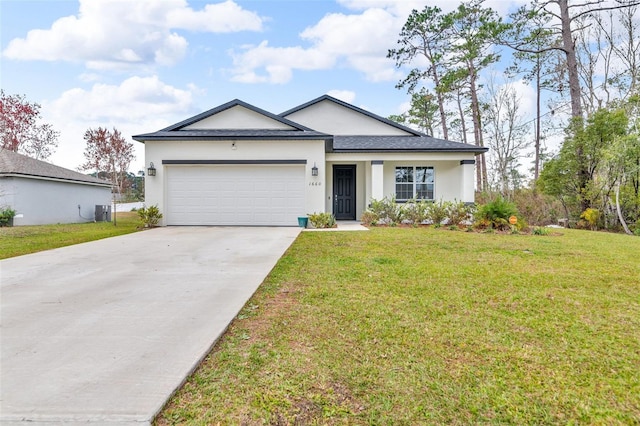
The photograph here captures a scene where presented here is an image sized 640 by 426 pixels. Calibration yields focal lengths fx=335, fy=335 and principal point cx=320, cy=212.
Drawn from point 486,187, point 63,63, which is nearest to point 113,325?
point 63,63

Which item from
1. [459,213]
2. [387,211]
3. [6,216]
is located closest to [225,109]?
[387,211]

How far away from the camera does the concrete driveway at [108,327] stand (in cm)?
193

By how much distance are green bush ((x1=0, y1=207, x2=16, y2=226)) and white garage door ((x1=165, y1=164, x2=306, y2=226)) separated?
7.18 meters

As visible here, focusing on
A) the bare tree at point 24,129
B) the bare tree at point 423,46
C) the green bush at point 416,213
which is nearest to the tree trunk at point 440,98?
the bare tree at point 423,46

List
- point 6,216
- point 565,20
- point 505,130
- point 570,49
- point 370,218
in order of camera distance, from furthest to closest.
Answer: point 505,130 → point 570,49 → point 565,20 → point 6,216 → point 370,218

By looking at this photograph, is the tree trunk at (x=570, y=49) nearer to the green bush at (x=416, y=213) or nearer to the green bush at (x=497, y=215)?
the green bush at (x=497, y=215)

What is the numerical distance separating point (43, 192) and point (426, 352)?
18222 mm

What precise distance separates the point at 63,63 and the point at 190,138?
32.2 ft

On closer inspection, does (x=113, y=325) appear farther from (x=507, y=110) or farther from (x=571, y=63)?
(x=507, y=110)

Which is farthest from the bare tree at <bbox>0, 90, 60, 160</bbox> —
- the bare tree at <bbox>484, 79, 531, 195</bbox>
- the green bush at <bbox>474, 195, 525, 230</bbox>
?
the bare tree at <bbox>484, 79, 531, 195</bbox>

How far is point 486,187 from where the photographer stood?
2045cm

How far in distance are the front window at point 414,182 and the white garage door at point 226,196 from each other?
4.82m

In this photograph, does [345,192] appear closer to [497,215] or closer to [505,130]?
[497,215]

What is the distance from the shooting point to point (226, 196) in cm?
1203
